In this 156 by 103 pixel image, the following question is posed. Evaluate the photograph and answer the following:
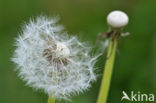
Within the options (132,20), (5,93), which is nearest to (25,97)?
(5,93)

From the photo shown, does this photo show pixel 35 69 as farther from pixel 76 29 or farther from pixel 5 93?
pixel 76 29

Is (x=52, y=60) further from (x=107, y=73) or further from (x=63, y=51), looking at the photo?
(x=107, y=73)

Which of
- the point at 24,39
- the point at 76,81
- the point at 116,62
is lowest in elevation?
the point at 76,81

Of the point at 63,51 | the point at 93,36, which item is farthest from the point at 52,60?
the point at 93,36

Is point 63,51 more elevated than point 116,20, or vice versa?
point 116,20

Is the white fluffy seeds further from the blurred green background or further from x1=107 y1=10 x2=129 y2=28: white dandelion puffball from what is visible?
the blurred green background
